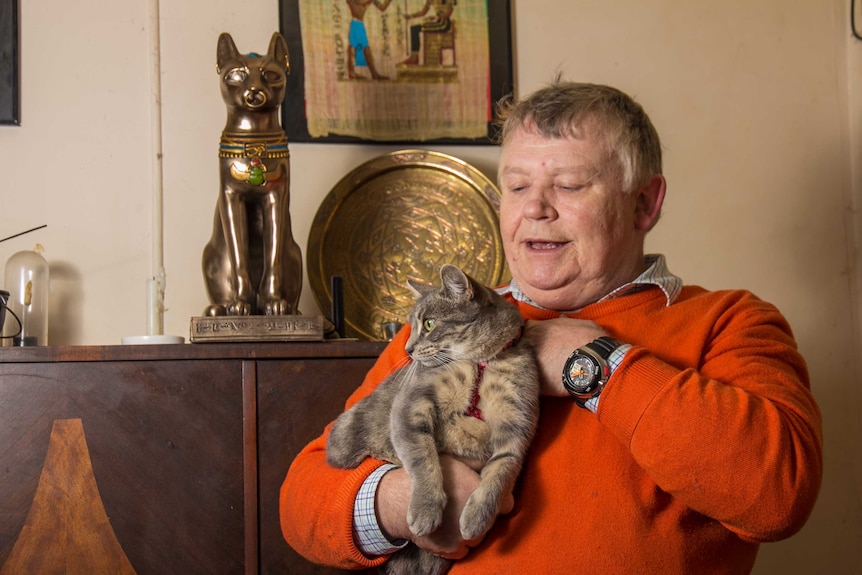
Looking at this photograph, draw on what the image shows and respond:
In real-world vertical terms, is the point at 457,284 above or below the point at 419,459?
above

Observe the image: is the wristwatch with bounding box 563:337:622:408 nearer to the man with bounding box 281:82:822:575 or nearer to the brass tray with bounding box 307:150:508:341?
the man with bounding box 281:82:822:575

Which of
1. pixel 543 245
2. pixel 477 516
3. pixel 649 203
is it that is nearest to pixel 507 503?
pixel 477 516

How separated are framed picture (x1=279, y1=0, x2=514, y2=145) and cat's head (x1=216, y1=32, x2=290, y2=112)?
0.40m

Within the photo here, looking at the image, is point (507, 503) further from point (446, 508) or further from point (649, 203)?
point (649, 203)

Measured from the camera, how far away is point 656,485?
1.28 meters

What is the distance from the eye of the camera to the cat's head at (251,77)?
181 centimetres

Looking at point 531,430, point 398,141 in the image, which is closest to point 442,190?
point 398,141

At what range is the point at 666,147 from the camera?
8.05 feet

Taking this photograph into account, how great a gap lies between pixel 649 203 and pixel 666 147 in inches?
37.4

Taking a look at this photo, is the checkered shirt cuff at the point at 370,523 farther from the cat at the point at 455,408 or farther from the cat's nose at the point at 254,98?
the cat's nose at the point at 254,98

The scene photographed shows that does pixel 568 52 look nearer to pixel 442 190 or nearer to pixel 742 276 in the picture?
pixel 442 190

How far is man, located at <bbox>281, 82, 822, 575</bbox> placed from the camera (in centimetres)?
118

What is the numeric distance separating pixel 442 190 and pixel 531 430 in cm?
112

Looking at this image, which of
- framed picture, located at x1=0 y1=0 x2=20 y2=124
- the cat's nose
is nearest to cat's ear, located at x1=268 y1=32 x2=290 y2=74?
the cat's nose
